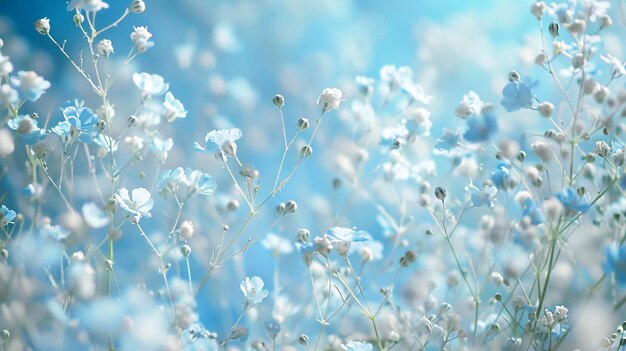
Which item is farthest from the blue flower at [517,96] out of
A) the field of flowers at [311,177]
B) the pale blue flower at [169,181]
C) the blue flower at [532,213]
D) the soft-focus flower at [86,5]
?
the soft-focus flower at [86,5]

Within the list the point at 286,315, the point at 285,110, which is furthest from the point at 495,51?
the point at 286,315

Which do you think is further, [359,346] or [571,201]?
[359,346]

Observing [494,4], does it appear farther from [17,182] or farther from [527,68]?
[17,182]

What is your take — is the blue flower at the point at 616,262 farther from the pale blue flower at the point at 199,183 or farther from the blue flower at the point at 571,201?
the pale blue flower at the point at 199,183

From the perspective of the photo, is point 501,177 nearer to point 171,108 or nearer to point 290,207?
point 290,207

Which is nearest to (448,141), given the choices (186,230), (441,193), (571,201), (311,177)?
(441,193)

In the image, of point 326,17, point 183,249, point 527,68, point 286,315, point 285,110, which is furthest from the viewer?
point 326,17
